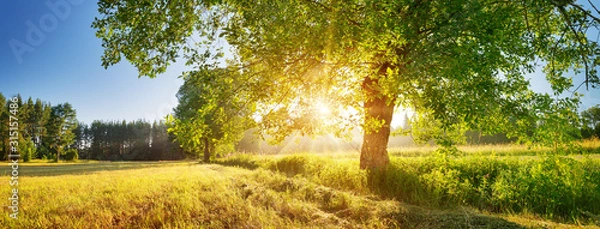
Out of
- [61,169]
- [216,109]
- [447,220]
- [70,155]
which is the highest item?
[216,109]

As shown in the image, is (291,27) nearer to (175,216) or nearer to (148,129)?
(175,216)

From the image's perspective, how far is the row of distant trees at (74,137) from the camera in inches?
1892

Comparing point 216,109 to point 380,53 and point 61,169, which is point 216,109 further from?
point 61,169

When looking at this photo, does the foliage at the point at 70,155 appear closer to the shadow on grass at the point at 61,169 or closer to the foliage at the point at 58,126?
the foliage at the point at 58,126

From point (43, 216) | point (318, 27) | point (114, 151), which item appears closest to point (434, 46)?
point (318, 27)

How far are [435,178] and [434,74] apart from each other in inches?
161

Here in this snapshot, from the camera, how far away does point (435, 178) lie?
25.4ft

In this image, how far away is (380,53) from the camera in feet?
22.9

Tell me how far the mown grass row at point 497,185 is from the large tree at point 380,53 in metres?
0.88

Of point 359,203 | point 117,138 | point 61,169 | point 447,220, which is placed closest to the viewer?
point 447,220

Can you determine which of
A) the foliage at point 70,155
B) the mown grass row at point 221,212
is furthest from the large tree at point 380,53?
the foliage at point 70,155

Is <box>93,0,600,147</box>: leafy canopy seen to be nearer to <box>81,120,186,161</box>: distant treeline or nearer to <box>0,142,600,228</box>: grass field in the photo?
<box>0,142,600,228</box>: grass field

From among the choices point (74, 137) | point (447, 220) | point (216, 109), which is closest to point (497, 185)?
point (447, 220)

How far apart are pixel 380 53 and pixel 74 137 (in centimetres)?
7381
